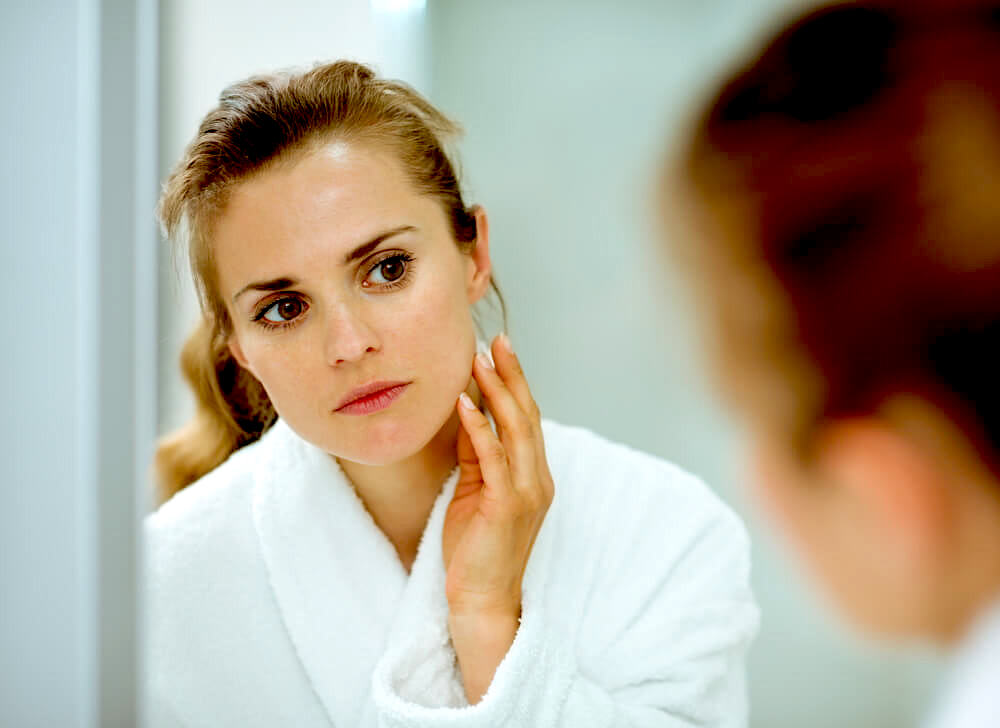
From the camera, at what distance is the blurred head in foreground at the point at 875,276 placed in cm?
35

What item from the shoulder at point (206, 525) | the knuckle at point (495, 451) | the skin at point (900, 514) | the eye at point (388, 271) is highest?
the eye at point (388, 271)

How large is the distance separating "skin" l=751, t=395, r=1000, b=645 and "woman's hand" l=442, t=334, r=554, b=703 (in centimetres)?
24

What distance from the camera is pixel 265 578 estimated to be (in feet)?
2.30

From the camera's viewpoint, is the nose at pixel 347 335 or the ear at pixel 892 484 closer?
the ear at pixel 892 484

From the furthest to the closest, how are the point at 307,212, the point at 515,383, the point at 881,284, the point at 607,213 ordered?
the point at 607,213 → the point at 515,383 → the point at 307,212 → the point at 881,284

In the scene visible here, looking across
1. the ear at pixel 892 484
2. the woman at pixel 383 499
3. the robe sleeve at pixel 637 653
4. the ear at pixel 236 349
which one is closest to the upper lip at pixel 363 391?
the woman at pixel 383 499

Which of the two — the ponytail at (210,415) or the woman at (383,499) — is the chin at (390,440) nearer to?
the woman at (383,499)

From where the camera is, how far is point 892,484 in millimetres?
393

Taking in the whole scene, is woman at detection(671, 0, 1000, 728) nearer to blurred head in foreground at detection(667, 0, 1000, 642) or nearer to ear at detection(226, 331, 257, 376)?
blurred head in foreground at detection(667, 0, 1000, 642)

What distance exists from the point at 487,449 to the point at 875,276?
35cm

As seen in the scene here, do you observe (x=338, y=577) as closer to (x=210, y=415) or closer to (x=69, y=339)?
(x=210, y=415)

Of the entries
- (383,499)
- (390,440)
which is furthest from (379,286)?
(383,499)

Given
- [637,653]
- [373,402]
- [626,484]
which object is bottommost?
[637,653]

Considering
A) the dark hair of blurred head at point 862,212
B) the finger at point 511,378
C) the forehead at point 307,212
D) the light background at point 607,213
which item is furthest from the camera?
the light background at point 607,213
